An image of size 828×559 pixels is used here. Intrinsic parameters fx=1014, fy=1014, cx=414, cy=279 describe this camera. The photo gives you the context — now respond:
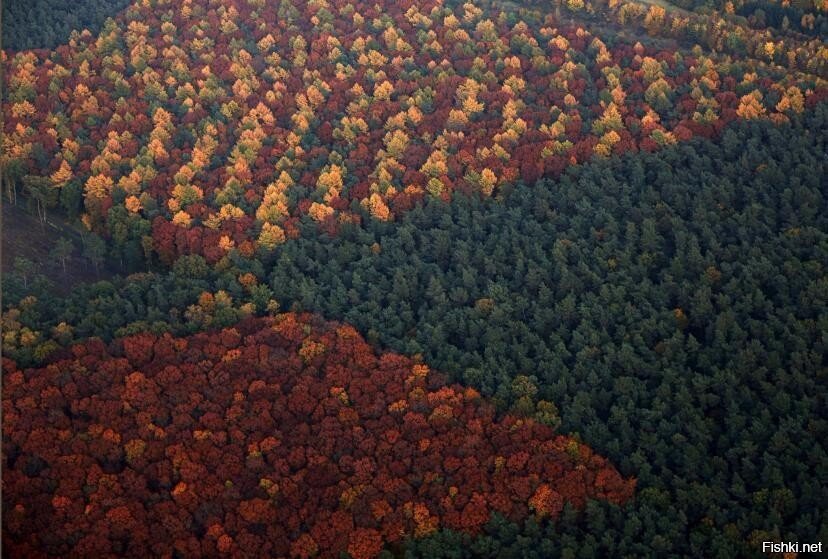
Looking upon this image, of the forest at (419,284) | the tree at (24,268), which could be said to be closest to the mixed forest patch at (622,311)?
the forest at (419,284)

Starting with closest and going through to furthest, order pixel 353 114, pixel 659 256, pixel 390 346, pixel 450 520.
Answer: pixel 450 520, pixel 390 346, pixel 659 256, pixel 353 114

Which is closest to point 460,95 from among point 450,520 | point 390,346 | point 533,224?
point 533,224

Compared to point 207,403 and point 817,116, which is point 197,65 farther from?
point 817,116

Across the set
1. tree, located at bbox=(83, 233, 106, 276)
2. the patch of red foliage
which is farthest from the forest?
tree, located at bbox=(83, 233, 106, 276)

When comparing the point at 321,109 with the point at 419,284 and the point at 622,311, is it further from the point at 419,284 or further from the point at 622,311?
the point at 622,311

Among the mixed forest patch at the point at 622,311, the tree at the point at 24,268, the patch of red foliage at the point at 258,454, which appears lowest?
the patch of red foliage at the point at 258,454

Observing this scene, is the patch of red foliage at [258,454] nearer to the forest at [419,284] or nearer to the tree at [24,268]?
the forest at [419,284]

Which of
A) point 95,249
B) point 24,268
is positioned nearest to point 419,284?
point 95,249
